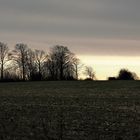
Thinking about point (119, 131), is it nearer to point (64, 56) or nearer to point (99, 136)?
point (99, 136)

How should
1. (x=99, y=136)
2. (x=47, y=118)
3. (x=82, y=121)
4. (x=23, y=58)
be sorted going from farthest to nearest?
(x=23, y=58)
(x=47, y=118)
(x=82, y=121)
(x=99, y=136)

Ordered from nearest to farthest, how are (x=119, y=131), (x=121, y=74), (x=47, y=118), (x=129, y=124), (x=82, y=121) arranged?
(x=119, y=131), (x=129, y=124), (x=82, y=121), (x=47, y=118), (x=121, y=74)

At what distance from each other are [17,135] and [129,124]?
4.41 metres

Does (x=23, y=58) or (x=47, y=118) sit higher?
(x=23, y=58)

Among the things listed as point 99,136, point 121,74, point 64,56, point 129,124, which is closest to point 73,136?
point 99,136

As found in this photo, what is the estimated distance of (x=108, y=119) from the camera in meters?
17.8

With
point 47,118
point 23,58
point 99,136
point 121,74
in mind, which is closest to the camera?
point 99,136

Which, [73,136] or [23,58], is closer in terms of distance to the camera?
[73,136]

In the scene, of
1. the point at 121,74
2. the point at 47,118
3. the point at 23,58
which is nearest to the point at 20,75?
the point at 23,58

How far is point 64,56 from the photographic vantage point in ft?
490

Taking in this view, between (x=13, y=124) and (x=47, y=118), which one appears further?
(x=47, y=118)

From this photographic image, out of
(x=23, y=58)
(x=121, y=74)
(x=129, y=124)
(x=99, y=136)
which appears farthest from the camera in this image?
(x=23, y=58)

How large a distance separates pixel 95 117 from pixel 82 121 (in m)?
1.60

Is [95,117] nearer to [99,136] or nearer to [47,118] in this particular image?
[47,118]
